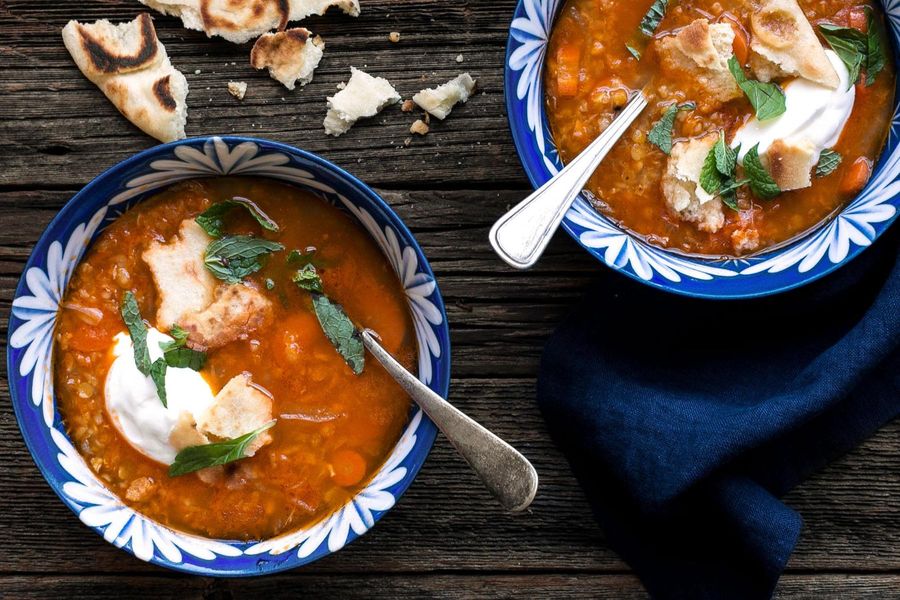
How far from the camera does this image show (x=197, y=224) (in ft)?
8.02

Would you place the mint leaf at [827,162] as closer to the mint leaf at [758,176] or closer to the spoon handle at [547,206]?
the mint leaf at [758,176]

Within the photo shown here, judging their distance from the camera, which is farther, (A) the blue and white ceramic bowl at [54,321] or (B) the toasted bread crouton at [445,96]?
(B) the toasted bread crouton at [445,96]

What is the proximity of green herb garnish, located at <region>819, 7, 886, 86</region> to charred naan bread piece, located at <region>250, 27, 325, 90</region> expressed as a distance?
161 centimetres

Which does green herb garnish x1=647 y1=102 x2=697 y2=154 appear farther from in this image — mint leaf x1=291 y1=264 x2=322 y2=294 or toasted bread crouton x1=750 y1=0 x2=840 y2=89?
mint leaf x1=291 y1=264 x2=322 y2=294

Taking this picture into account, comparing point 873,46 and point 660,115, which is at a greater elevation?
point 873,46

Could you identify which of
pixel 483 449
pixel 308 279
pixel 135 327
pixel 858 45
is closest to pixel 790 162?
pixel 858 45

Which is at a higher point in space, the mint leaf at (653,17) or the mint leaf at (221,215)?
the mint leaf at (653,17)

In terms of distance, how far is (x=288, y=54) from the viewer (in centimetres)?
267

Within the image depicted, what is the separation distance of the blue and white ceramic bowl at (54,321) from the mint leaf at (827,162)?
128 cm

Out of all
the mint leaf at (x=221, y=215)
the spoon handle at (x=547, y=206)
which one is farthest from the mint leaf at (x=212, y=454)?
the spoon handle at (x=547, y=206)

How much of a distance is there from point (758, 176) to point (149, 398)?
1.97 meters

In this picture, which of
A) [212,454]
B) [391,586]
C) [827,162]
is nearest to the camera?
[212,454]

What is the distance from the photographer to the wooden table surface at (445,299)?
273cm

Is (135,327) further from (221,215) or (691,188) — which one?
(691,188)
